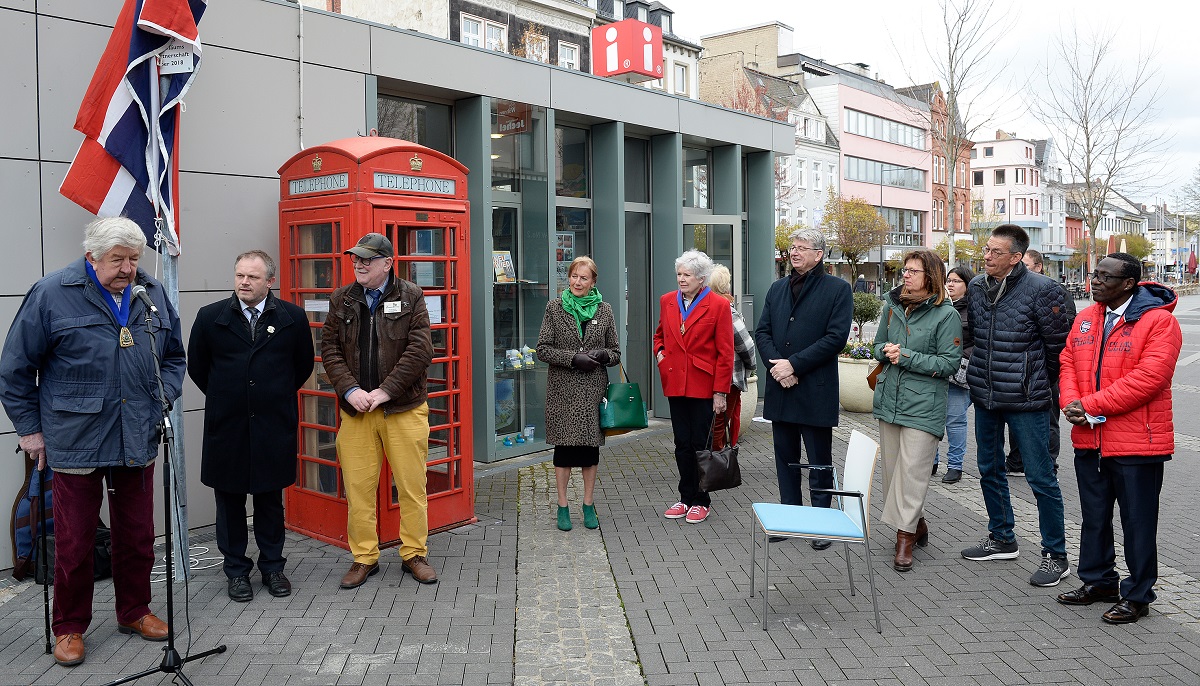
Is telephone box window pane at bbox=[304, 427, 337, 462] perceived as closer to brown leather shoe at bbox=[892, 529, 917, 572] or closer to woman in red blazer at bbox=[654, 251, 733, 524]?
woman in red blazer at bbox=[654, 251, 733, 524]

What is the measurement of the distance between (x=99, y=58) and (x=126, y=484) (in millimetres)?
2940

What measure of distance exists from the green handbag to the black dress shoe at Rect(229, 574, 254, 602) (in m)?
2.50

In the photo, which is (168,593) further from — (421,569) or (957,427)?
(957,427)

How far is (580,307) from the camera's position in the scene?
6551mm

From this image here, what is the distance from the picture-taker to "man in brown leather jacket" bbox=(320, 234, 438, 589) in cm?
550

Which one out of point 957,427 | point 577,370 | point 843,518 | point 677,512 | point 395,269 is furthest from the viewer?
point 957,427

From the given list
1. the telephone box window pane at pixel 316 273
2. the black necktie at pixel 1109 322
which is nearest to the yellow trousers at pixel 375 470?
the telephone box window pane at pixel 316 273

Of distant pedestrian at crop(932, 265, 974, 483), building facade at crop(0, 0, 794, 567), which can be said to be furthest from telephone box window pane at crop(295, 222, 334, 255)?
distant pedestrian at crop(932, 265, 974, 483)

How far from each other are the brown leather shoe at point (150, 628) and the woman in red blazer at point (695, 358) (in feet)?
11.9

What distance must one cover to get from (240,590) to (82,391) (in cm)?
149

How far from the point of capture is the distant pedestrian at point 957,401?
8.14m

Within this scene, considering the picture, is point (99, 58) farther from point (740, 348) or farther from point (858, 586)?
point (858, 586)

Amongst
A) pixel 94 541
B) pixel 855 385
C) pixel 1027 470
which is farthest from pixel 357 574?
pixel 855 385

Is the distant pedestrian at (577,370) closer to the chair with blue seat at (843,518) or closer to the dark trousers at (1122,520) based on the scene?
the chair with blue seat at (843,518)
